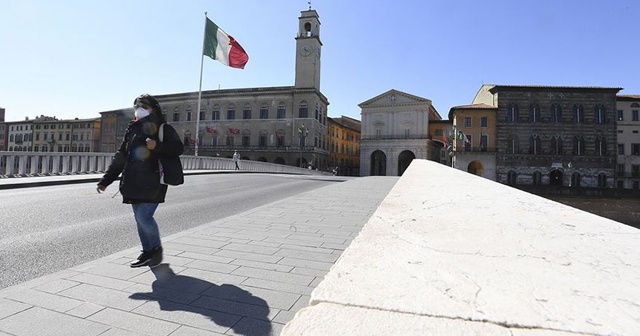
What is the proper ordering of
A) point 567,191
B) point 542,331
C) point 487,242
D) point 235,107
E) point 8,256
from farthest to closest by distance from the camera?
point 235,107 < point 567,191 < point 8,256 < point 487,242 < point 542,331

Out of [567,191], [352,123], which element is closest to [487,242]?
[567,191]

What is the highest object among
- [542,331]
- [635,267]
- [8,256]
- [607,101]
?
[607,101]

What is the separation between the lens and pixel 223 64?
896 inches

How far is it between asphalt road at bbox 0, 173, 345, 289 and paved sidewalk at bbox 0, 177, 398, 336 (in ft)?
1.62

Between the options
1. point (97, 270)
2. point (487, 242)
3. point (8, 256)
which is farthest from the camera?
point (8, 256)

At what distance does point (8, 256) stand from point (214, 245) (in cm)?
223

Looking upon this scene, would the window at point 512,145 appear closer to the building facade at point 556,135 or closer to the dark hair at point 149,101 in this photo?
the building facade at point 556,135

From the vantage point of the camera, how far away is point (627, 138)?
153 feet

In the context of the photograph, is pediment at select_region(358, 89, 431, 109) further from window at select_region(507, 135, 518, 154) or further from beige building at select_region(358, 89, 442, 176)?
window at select_region(507, 135, 518, 154)

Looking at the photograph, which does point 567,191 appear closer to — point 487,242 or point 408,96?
point 408,96

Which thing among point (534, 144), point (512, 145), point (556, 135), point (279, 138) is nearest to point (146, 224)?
point (512, 145)

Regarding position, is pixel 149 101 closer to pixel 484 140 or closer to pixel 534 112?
pixel 484 140

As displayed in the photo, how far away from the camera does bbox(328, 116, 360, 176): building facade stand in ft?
222

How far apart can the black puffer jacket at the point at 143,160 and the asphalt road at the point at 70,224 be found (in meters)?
0.86
